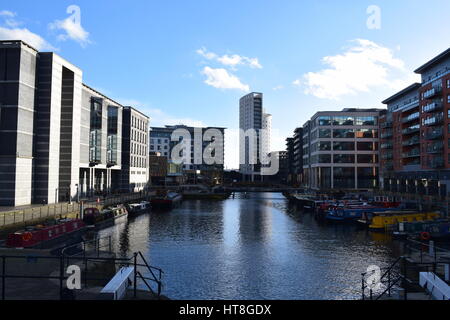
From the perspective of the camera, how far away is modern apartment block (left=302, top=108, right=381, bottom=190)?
11700 cm

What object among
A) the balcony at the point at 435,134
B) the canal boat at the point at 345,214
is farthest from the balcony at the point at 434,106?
the canal boat at the point at 345,214

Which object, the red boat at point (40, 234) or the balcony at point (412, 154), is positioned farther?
the balcony at point (412, 154)

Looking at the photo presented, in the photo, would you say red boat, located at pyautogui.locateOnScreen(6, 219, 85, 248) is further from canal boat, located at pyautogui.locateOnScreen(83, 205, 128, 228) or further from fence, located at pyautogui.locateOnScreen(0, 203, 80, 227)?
canal boat, located at pyautogui.locateOnScreen(83, 205, 128, 228)

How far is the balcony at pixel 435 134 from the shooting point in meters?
70.9

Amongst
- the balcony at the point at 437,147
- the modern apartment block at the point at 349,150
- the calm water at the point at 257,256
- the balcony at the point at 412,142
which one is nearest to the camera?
the calm water at the point at 257,256

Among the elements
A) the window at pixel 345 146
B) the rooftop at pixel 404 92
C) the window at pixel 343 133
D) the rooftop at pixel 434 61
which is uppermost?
the rooftop at pixel 434 61

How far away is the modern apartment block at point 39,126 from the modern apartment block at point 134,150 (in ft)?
96.6

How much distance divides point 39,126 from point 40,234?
1252 inches

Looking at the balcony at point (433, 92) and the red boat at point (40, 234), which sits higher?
the balcony at point (433, 92)

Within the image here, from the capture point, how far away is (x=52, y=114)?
59.6 metres

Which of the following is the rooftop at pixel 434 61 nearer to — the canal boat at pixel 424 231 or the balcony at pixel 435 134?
the balcony at pixel 435 134

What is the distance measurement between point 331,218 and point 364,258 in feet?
97.2

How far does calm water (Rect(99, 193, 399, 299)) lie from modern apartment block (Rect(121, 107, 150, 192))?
1954 inches
